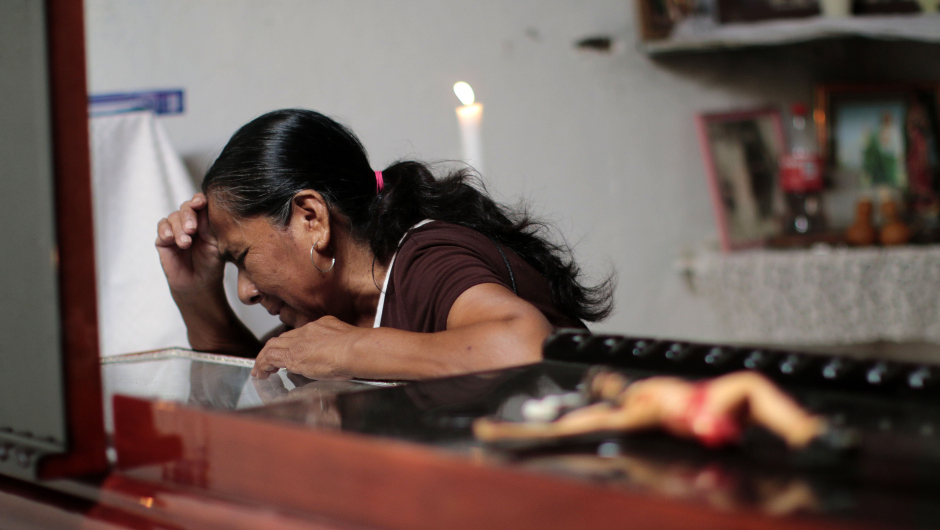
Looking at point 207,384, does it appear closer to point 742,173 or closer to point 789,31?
point 789,31

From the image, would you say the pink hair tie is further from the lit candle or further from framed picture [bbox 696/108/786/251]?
framed picture [bbox 696/108/786/251]

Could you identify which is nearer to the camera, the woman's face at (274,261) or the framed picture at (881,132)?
the woman's face at (274,261)

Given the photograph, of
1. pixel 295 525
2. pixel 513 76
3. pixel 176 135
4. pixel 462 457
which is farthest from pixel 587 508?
pixel 513 76

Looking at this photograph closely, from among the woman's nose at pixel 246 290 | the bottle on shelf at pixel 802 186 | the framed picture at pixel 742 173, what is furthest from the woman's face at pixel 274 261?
the bottle on shelf at pixel 802 186

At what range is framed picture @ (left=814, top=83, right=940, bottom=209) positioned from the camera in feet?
8.55

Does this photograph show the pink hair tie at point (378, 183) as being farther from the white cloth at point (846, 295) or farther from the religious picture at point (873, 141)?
the religious picture at point (873, 141)

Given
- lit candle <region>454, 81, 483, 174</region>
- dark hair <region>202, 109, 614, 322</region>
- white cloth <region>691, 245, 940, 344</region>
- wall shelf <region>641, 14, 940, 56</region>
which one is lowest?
white cloth <region>691, 245, 940, 344</region>

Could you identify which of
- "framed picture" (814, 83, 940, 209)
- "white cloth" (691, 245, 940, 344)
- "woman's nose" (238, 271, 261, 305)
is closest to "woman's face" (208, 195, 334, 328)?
"woman's nose" (238, 271, 261, 305)

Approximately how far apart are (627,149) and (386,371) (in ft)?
5.97

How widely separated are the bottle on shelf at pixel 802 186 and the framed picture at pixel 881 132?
8 cm

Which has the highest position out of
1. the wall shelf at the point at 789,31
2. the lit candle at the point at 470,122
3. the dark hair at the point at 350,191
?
the wall shelf at the point at 789,31

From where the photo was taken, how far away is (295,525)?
0.40 meters

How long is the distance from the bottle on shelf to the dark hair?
4.98 feet

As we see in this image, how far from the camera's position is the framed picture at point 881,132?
2.61 meters
